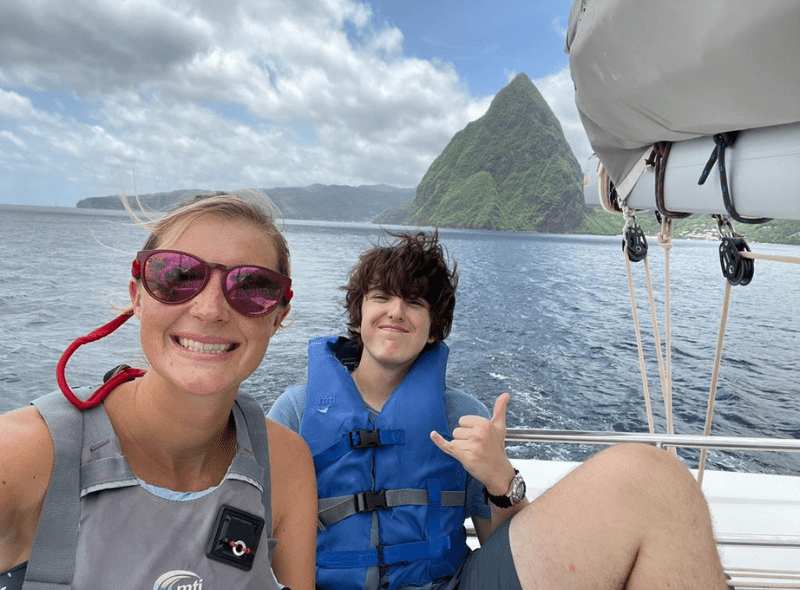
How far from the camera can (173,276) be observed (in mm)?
1049

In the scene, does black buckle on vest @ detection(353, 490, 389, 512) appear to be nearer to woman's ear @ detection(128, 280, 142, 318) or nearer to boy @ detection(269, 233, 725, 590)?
boy @ detection(269, 233, 725, 590)

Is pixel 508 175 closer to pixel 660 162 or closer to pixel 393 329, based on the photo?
pixel 660 162

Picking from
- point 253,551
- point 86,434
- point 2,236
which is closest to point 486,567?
point 253,551

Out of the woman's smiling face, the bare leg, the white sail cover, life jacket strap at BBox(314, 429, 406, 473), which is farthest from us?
life jacket strap at BBox(314, 429, 406, 473)

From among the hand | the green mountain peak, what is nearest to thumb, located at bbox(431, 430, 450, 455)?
the hand

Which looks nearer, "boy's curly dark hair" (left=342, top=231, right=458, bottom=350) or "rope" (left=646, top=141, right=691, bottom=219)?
"rope" (left=646, top=141, right=691, bottom=219)

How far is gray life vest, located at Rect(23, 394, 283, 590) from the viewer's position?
0.88 meters

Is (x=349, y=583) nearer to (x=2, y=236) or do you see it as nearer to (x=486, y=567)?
(x=486, y=567)

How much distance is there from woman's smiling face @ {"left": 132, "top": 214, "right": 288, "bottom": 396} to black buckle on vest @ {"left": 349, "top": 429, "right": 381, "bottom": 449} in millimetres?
553

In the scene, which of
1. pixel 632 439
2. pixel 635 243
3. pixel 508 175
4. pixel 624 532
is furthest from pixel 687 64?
pixel 508 175

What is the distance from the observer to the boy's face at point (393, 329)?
1646mm

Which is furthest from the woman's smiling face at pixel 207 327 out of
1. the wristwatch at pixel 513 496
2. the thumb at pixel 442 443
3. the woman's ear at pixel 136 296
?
the wristwatch at pixel 513 496

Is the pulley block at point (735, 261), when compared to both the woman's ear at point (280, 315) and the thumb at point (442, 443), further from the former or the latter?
the woman's ear at point (280, 315)

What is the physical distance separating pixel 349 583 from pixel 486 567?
0.38m
